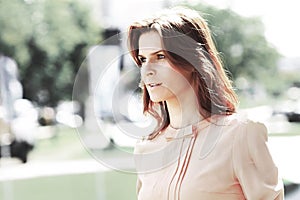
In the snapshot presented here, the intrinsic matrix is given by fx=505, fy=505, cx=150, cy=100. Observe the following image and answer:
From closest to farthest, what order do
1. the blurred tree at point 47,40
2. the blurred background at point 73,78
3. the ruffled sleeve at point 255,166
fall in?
1. the ruffled sleeve at point 255,166
2. the blurred background at point 73,78
3. the blurred tree at point 47,40

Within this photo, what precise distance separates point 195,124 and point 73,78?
6.71ft

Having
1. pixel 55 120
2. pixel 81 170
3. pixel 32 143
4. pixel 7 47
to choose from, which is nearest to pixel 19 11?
pixel 7 47

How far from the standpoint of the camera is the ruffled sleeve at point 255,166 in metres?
0.61

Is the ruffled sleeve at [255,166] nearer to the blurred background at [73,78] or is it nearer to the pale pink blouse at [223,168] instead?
the pale pink blouse at [223,168]

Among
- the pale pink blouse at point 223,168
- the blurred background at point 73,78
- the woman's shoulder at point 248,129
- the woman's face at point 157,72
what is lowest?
the blurred background at point 73,78

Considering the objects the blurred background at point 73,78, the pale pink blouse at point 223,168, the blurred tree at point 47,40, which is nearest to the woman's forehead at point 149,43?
the pale pink blouse at point 223,168

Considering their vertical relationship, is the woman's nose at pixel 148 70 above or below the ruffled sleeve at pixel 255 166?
above

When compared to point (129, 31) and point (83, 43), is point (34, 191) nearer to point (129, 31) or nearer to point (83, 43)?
point (83, 43)

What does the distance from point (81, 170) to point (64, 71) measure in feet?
2.39

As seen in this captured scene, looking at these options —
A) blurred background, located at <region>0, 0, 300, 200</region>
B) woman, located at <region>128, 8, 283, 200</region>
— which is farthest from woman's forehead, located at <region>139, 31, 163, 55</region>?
blurred background, located at <region>0, 0, 300, 200</region>

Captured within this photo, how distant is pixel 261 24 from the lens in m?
2.02

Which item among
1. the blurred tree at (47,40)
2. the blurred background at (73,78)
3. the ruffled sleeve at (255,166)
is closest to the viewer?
the ruffled sleeve at (255,166)

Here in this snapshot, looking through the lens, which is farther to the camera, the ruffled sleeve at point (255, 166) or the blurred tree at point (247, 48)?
the blurred tree at point (247, 48)

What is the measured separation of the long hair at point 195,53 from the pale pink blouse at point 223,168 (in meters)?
0.03
